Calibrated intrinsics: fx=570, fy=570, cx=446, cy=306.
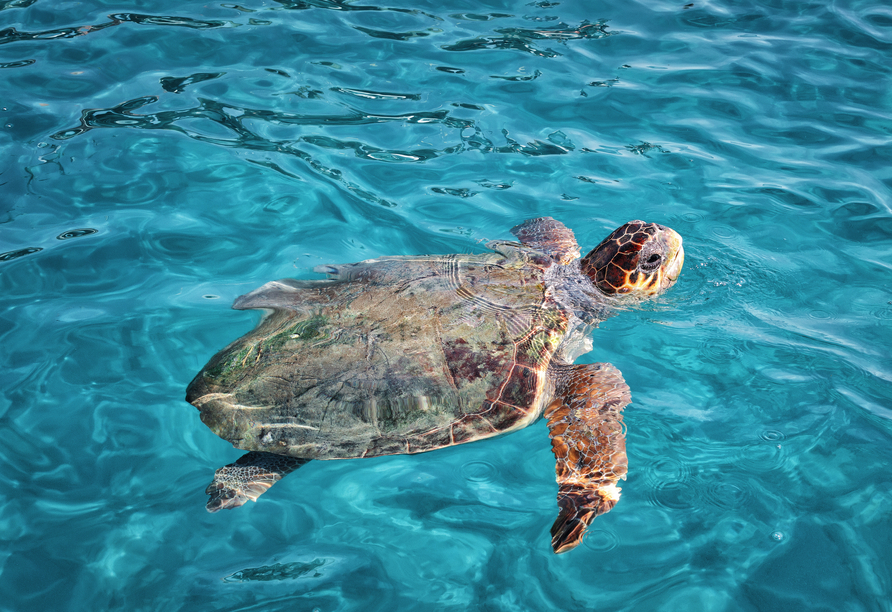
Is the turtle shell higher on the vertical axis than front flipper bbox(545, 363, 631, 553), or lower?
higher

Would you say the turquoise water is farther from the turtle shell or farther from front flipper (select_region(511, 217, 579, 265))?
the turtle shell

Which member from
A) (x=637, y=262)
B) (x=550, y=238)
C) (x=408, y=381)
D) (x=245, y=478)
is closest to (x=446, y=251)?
(x=550, y=238)

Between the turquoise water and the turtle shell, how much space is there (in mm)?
499

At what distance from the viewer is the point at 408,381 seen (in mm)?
3238

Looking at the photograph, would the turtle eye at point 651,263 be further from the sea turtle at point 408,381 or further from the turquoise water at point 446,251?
the sea turtle at point 408,381

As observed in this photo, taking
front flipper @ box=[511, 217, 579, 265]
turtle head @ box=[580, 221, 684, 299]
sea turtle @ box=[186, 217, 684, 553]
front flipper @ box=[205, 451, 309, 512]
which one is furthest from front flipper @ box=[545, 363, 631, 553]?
front flipper @ box=[205, 451, 309, 512]

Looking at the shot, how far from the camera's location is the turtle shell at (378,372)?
125 inches

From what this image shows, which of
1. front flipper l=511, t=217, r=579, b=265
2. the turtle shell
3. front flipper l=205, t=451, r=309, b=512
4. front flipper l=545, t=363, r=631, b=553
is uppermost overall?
front flipper l=511, t=217, r=579, b=265

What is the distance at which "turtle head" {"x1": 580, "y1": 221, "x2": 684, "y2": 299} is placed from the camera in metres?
4.26

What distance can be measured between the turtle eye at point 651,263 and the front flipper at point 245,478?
279cm

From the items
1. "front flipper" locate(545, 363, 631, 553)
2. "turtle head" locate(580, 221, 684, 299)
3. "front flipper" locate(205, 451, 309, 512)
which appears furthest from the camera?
"turtle head" locate(580, 221, 684, 299)

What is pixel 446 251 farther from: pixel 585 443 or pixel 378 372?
pixel 585 443

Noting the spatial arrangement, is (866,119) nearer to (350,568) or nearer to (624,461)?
(624,461)

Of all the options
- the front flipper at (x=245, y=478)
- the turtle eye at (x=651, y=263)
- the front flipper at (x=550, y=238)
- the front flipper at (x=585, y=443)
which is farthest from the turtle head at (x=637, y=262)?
the front flipper at (x=245, y=478)
